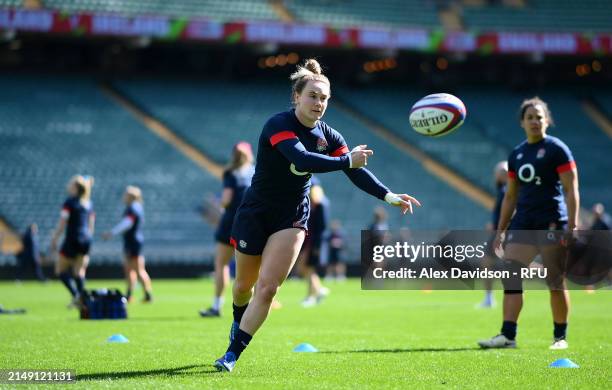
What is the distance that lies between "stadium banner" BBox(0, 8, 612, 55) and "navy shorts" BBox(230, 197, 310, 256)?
24.6 metres

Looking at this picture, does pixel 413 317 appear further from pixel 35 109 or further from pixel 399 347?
pixel 35 109

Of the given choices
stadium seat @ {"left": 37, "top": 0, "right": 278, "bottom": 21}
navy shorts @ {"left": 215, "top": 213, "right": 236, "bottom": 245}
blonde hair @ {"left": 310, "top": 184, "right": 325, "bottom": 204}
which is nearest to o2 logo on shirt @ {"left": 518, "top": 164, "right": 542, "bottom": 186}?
navy shorts @ {"left": 215, "top": 213, "right": 236, "bottom": 245}

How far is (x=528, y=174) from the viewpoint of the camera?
8922mm

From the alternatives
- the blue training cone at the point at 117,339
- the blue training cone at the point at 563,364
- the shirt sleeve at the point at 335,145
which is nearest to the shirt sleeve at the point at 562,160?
the blue training cone at the point at 563,364

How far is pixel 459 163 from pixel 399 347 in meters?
25.7

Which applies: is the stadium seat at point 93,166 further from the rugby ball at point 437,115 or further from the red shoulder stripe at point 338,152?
the red shoulder stripe at point 338,152

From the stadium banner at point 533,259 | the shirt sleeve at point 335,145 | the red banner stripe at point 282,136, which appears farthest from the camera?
the stadium banner at point 533,259

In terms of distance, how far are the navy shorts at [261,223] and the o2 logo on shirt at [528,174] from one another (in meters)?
2.80

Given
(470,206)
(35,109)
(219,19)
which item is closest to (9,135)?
(35,109)

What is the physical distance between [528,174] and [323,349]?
8.44ft

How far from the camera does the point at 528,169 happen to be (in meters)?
8.91

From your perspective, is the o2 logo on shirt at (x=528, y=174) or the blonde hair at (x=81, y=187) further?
the blonde hair at (x=81, y=187)

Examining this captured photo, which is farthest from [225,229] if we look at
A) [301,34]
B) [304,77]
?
[301,34]

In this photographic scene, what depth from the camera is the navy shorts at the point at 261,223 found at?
23.2 feet
